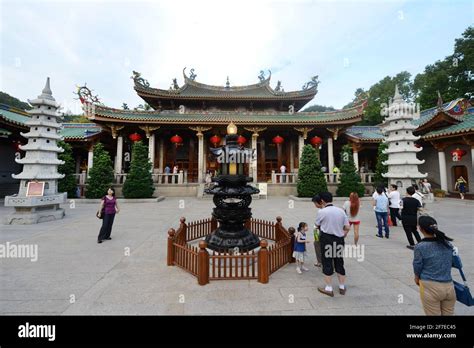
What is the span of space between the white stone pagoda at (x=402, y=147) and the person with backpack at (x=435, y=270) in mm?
8023

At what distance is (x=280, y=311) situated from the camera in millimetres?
2828

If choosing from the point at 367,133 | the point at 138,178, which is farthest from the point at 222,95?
the point at 367,133

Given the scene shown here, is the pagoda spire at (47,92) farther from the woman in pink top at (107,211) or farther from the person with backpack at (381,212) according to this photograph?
the person with backpack at (381,212)

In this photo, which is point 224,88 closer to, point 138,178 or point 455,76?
point 138,178

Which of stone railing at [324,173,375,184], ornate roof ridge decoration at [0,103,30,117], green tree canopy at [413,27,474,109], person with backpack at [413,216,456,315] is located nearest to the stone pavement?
person with backpack at [413,216,456,315]

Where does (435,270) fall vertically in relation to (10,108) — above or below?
below

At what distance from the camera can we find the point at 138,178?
46.7ft

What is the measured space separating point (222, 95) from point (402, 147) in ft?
55.2

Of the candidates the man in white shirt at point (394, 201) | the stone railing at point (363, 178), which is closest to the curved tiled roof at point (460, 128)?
the stone railing at point (363, 178)

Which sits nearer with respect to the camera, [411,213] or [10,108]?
[411,213]

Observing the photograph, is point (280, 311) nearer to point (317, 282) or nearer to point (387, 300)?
point (317, 282)

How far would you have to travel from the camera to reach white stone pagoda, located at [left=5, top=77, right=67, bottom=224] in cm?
805
